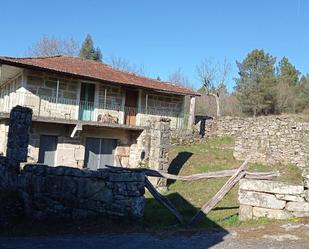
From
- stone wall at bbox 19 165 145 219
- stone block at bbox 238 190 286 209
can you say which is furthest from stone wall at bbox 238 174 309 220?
stone wall at bbox 19 165 145 219

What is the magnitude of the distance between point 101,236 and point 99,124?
44.3 feet

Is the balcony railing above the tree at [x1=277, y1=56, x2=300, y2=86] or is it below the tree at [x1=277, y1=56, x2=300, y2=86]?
below

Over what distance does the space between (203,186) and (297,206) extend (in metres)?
6.40

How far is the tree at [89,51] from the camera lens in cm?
4934

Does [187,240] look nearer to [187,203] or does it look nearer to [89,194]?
[89,194]

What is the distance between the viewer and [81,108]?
70.5ft

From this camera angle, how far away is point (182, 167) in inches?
723

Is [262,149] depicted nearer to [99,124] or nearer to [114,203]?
[99,124]

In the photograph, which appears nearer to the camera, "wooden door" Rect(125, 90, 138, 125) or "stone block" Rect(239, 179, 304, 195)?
"stone block" Rect(239, 179, 304, 195)

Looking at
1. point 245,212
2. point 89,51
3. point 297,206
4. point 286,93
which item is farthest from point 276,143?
point 89,51

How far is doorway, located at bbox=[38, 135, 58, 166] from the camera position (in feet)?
62.5

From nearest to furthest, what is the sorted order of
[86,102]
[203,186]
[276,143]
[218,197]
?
[218,197] < [203,186] < [276,143] < [86,102]

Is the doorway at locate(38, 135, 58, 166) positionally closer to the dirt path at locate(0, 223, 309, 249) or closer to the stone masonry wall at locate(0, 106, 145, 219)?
the stone masonry wall at locate(0, 106, 145, 219)

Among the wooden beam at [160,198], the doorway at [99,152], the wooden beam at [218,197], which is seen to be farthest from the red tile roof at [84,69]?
the wooden beam at [218,197]
